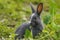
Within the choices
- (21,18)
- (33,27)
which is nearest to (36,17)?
(33,27)

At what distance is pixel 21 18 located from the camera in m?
8.37

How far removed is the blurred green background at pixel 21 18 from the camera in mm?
6355

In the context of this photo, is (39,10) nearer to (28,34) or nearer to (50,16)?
(50,16)

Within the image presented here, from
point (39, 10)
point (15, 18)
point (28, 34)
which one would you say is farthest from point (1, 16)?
point (28, 34)

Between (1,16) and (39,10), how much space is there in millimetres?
1584

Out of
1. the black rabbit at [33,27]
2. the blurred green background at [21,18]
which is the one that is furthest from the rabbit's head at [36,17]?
the blurred green background at [21,18]

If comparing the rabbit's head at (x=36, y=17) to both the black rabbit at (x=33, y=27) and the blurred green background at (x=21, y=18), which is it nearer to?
the black rabbit at (x=33, y=27)

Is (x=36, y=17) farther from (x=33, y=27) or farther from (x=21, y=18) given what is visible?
(x=21, y=18)

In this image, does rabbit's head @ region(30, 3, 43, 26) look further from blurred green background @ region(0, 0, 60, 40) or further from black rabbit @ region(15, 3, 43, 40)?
blurred green background @ region(0, 0, 60, 40)

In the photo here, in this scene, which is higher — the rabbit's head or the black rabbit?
the rabbit's head

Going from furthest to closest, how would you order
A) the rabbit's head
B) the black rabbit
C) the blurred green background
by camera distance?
the rabbit's head
the black rabbit
the blurred green background

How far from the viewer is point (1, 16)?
8.34 m

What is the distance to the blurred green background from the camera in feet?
20.9

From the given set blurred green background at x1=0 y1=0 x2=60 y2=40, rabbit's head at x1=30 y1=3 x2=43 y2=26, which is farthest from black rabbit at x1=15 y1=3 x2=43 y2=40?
blurred green background at x1=0 y1=0 x2=60 y2=40
